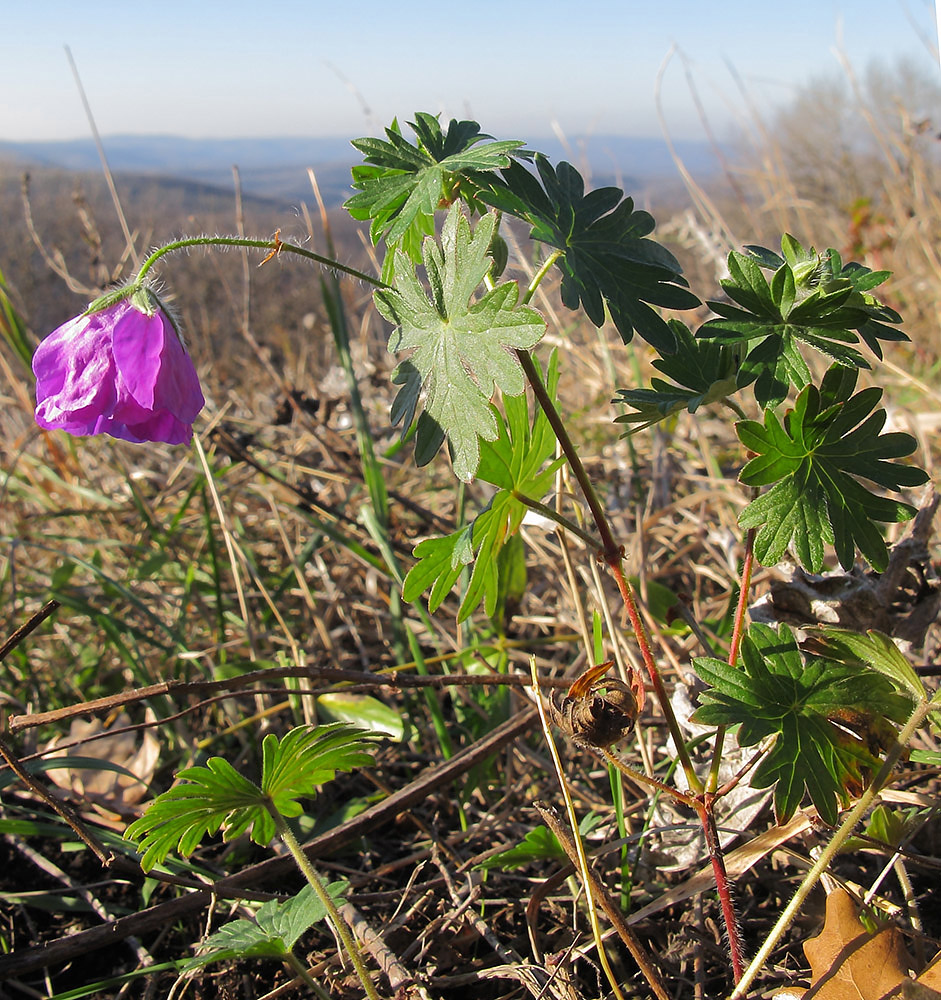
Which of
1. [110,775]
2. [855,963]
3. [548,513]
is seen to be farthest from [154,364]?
[855,963]

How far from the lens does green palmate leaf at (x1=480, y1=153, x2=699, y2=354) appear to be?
0.88 m

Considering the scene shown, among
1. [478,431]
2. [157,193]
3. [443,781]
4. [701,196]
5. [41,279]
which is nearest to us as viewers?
[478,431]

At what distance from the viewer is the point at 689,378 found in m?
0.99

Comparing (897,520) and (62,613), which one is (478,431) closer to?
(897,520)

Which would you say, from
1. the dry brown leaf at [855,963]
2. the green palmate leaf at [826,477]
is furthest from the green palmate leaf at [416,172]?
the dry brown leaf at [855,963]

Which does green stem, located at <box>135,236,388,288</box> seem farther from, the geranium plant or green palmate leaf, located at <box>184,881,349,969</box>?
green palmate leaf, located at <box>184,881,349,969</box>

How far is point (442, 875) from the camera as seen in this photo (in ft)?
4.27

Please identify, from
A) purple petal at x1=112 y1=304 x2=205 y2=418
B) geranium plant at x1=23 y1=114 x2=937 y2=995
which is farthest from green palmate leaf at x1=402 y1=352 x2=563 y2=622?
purple petal at x1=112 y1=304 x2=205 y2=418

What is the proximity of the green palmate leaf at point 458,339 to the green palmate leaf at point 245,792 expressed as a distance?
412 mm

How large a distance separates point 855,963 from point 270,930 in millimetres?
699

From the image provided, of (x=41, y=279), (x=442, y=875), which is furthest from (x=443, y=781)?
(x=41, y=279)

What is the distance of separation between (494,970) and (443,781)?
287mm

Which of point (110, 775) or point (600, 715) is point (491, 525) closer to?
point (600, 715)

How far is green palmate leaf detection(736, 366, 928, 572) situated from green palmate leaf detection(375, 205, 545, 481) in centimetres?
28
